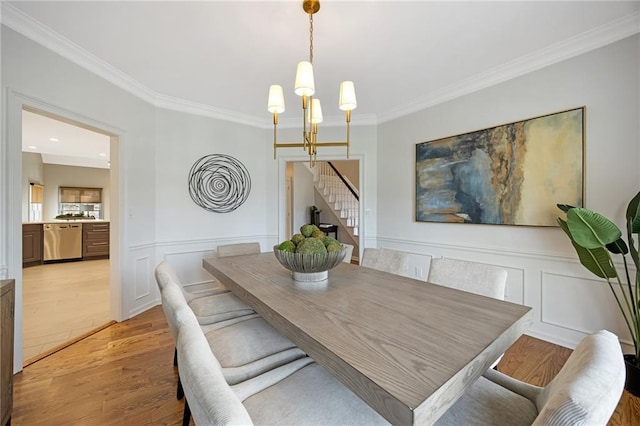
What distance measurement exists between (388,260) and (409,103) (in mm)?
2227

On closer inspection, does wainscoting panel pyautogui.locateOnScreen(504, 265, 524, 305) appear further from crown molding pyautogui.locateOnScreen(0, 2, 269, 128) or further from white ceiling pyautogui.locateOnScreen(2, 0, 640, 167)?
crown molding pyautogui.locateOnScreen(0, 2, 269, 128)

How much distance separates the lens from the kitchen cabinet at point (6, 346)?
1.36 m

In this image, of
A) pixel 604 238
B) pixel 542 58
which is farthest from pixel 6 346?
pixel 542 58

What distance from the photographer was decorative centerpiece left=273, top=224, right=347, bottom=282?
1.43 meters

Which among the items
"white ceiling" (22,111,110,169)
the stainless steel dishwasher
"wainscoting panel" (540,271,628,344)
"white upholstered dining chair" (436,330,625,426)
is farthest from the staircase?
the stainless steel dishwasher

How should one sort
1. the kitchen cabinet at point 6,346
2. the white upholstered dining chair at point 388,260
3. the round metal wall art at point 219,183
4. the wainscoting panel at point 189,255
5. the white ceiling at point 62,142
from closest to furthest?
the kitchen cabinet at point 6,346 → the white upholstered dining chair at point 388,260 → the wainscoting panel at point 189,255 → the round metal wall art at point 219,183 → the white ceiling at point 62,142

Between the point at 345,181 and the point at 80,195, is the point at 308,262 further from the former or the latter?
the point at 80,195

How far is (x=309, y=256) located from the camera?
143 centimetres

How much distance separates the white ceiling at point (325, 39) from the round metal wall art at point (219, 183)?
0.95 meters

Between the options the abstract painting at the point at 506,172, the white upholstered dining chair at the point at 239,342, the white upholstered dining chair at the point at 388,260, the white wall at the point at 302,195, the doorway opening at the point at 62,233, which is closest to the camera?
the white upholstered dining chair at the point at 239,342

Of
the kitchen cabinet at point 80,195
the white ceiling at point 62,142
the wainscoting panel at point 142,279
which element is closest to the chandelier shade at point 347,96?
the wainscoting panel at point 142,279

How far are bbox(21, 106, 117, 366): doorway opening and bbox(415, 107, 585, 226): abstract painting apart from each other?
140 inches

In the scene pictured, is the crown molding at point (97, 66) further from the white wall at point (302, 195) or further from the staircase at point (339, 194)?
the staircase at point (339, 194)

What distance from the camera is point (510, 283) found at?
261 centimetres
